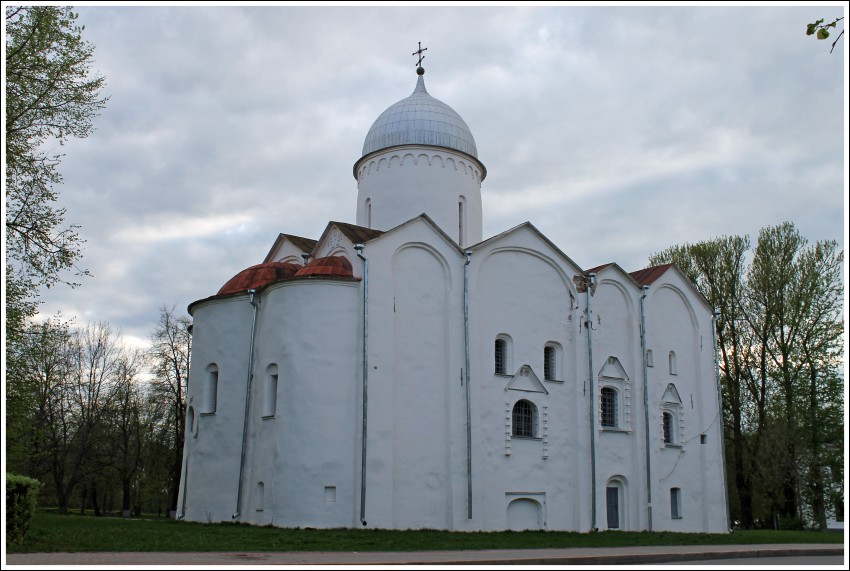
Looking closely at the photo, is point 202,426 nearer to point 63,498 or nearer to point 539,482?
point 539,482

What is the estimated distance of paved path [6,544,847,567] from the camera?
1024 centimetres

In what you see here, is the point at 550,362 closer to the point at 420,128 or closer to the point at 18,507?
the point at 420,128

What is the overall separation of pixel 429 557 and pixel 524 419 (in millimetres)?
11961

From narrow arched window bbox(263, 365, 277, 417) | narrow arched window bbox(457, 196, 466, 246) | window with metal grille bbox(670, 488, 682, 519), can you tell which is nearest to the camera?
narrow arched window bbox(263, 365, 277, 417)

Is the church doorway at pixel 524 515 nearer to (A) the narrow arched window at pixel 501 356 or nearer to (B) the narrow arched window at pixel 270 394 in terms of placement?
(A) the narrow arched window at pixel 501 356

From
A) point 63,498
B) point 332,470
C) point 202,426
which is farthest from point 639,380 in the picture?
point 63,498

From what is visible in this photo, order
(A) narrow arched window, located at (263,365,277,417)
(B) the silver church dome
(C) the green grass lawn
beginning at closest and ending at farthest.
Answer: (C) the green grass lawn → (A) narrow arched window, located at (263,365,277,417) → (B) the silver church dome

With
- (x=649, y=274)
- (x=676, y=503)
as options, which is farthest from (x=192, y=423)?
(x=649, y=274)

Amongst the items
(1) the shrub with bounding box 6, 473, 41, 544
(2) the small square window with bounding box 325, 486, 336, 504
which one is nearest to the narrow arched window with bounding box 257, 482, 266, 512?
(2) the small square window with bounding box 325, 486, 336, 504

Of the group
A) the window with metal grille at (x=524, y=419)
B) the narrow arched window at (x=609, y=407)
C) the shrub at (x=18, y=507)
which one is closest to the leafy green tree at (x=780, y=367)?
the narrow arched window at (x=609, y=407)

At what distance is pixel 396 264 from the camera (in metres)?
22.0

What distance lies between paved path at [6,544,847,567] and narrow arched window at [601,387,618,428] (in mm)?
9937

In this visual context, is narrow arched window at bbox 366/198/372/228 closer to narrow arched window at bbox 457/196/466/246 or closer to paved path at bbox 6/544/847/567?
narrow arched window at bbox 457/196/466/246

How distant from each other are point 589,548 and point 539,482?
8.09 m
